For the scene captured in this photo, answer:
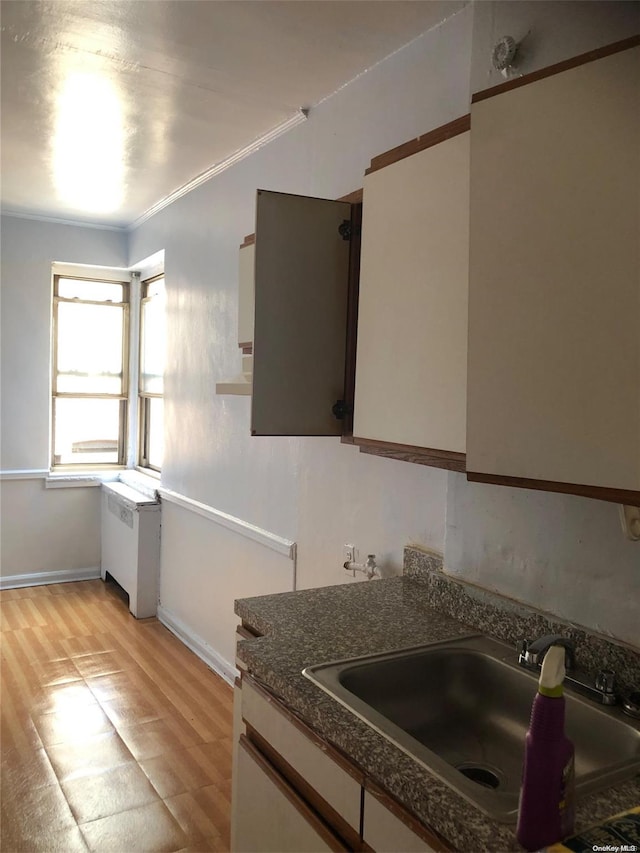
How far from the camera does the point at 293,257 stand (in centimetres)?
190

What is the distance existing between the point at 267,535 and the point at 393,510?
0.99 meters

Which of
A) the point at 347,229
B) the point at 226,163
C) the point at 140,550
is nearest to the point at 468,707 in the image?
the point at 347,229

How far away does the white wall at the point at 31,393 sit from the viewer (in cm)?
481

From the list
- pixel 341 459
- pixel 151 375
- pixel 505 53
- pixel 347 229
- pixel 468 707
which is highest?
pixel 505 53

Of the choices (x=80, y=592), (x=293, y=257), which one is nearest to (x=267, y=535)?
(x=293, y=257)

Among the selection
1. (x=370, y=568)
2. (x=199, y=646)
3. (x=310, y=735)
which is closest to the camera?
(x=310, y=735)

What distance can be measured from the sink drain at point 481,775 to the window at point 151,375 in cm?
385

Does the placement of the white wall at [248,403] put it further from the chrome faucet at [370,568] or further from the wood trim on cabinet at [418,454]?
the wood trim on cabinet at [418,454]

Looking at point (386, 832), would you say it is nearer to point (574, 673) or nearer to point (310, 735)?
point (310, 735)

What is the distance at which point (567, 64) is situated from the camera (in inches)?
48.6

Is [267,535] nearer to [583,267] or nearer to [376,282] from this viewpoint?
[376,282]

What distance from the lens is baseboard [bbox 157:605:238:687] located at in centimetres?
348

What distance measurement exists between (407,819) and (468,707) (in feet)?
1.85

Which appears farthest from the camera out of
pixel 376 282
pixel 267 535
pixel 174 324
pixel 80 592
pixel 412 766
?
pixel 80 592
